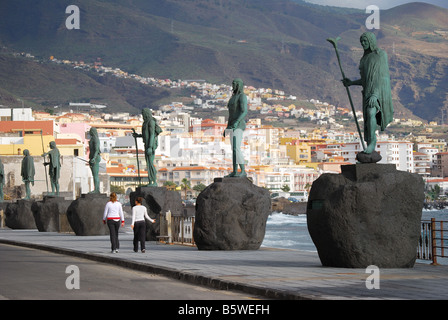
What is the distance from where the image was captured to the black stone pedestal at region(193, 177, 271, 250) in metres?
20.5

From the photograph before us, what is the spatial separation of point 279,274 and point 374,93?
3.64 metres

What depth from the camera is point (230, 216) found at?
20547mm

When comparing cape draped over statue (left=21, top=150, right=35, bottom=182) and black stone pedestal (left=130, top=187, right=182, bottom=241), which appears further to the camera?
cape draped over statue (left=21, top=150, right=35, bottom=182)

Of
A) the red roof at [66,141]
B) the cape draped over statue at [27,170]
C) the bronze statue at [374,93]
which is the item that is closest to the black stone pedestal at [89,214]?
the cape draped over statue at [27,170]

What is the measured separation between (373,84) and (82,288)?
241 inches

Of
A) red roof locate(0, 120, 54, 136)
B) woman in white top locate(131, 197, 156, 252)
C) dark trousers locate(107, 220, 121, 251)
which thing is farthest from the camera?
red roof locate(0, 120, 54, 136)

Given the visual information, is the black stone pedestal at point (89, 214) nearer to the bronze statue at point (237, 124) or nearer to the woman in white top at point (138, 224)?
the woman in white top at point (138, 224)

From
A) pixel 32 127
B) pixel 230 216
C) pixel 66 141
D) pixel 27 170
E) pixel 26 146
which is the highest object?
pixel 32 127

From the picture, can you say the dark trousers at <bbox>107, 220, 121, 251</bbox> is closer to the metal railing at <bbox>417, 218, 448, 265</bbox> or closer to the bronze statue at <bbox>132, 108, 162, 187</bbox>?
the bronze statue at <bbox>132, 108, 162, 187</bbox>

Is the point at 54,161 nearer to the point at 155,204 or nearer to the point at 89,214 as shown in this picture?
the point at 89,214

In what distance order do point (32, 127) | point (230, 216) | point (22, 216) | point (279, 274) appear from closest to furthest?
point (279, 274), point (230, 216), point (22, 216), point (32, 127)

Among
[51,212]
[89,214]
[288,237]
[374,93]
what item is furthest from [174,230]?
[288,237]

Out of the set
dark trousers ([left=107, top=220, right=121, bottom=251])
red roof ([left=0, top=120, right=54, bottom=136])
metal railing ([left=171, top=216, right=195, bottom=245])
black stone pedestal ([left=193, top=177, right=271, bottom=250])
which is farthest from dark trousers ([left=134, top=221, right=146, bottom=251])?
red roof ([left=0, top=120, right=54, bottom=136])

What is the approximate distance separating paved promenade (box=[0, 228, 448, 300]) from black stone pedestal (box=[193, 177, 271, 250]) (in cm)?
43
